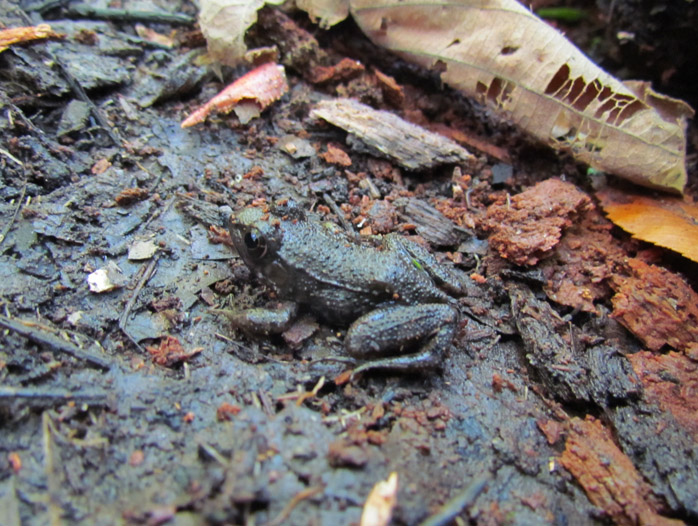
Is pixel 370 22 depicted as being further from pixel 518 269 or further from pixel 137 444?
pixel 137 444

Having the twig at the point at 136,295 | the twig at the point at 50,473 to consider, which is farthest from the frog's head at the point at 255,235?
the twig at the point at 50,473

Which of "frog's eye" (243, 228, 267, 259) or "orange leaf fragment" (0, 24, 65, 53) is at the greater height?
"orange leaf fragment" (0, 24, 65, 53)

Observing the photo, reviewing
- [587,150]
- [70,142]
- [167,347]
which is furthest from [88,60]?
[587,150]

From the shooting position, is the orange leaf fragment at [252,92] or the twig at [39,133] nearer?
the twig at [39,133]

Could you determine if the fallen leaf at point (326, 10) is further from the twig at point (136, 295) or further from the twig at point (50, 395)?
the twig at point (50, 395)

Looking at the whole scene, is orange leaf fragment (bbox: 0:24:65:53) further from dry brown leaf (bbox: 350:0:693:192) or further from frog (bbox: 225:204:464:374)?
dry brown leaf (bbox: 350:0:693:192)

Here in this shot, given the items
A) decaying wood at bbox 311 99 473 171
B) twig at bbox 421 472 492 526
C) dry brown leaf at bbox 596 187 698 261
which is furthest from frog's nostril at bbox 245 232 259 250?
dry brown leaf at bbox 596 187 698 261

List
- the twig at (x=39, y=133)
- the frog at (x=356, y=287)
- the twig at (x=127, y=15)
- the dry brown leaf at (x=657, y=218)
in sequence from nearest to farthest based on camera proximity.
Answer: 1. the frog at (x=356, y=287)
2. the dry brown leaf at (x=657, y=218)
3. the twig at (x=39, y=133)
4. the twig at (x=127, y=15)
